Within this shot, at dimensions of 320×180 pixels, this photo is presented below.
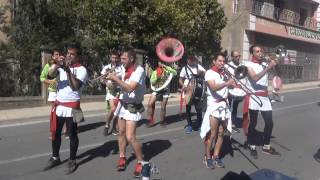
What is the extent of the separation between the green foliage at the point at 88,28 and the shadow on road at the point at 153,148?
22.8 feet

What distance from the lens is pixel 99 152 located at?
911 centimetres

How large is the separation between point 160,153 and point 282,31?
2922 cm

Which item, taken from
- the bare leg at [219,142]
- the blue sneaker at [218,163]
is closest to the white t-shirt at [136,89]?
the bare leg at [219,142]

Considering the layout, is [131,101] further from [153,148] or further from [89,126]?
[89,126]

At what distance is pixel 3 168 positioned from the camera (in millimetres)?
7945

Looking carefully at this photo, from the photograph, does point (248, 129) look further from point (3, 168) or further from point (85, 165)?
point (3, 168)

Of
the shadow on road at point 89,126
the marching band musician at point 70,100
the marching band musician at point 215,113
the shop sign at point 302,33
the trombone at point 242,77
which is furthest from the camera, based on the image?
the shop sign at point 302,33

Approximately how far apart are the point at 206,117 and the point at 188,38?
15.4 m

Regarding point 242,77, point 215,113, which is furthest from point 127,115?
point 242,77

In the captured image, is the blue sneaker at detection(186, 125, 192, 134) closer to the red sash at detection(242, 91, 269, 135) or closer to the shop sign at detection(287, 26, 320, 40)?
the red sash at detection(242, 91, 269, 135)

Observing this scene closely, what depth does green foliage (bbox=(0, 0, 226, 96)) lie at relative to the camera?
16625mm

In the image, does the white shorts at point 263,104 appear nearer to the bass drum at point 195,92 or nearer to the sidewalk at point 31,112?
the bass drum at point 195,92

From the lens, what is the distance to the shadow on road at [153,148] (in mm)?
8923

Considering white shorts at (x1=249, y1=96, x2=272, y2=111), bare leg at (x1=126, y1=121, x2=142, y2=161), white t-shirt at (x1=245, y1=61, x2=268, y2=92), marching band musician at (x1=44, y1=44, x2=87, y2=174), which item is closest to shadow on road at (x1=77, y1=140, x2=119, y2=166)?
marching band musician at (x1=44, y1=44, x2=87, y2=174)
